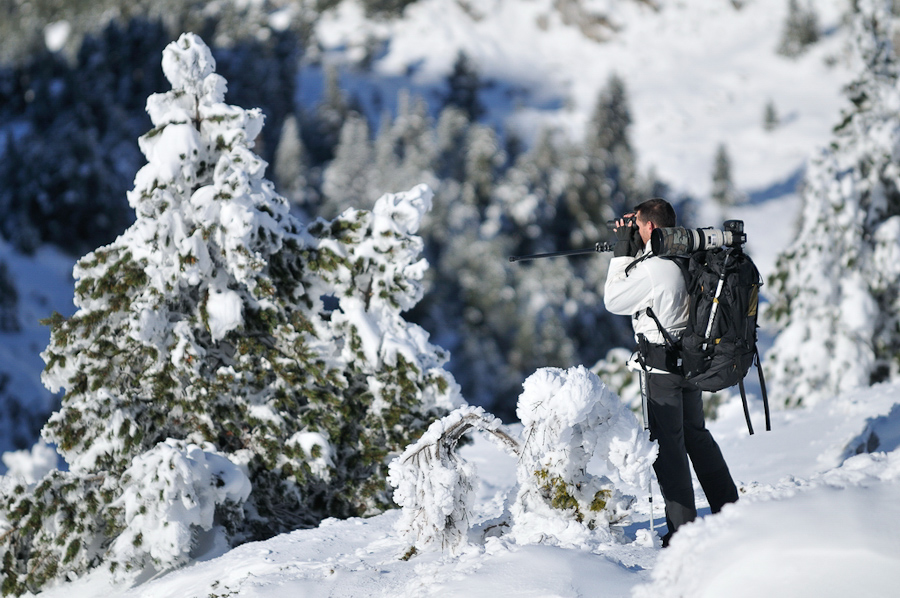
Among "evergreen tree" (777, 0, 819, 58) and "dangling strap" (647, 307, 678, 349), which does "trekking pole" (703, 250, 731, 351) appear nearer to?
"dangling strap" (647, 307, 678, 349)

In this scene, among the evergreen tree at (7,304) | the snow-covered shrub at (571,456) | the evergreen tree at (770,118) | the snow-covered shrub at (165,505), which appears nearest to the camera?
the snow-covered shrub at (571,456)

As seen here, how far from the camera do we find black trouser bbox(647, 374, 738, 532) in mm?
4332

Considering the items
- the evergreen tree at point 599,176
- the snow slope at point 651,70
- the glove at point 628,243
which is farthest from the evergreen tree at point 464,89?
the glove at point 628,243

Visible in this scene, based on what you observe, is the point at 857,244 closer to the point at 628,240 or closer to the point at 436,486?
the point at 628,240

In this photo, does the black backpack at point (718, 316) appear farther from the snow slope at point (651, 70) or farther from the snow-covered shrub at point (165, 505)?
the snow slope at point (651, 70)

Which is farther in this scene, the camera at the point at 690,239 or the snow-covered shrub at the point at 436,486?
the snow-covered shrub at the point at 436,486

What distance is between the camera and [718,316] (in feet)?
13.4

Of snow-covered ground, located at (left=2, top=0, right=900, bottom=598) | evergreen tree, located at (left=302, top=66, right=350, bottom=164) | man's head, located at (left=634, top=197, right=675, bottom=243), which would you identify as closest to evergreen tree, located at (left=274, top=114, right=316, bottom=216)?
evergreen tree, located at (left=302, top=66, right=350, bottom=164)

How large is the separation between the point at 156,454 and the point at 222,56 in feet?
264

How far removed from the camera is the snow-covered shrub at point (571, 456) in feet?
14.7

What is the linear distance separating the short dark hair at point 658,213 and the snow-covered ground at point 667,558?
151 cm

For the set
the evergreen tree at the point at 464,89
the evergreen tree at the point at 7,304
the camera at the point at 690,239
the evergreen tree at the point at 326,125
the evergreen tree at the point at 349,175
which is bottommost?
the camera at the point at 690,239

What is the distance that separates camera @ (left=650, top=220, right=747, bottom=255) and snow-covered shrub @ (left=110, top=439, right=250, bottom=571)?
402cm

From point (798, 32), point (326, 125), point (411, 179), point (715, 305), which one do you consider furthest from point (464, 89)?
point (715, 305)
